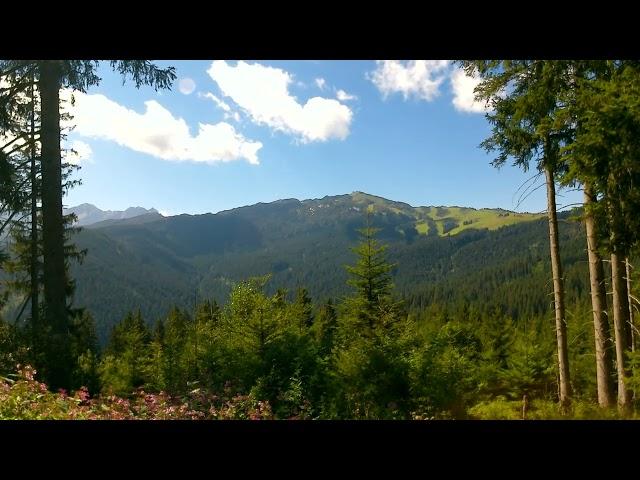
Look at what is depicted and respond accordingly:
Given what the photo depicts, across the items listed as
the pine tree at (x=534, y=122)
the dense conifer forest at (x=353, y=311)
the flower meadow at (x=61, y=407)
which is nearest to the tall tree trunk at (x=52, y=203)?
the dense conifer forest at (x=353, y=311)

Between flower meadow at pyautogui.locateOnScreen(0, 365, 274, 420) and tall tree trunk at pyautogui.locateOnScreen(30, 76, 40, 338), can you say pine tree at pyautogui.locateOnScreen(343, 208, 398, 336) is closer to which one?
flower meadow at pyautogui.locateOnScreen(0, 365, 274, 420)

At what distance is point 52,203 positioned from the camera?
934cm

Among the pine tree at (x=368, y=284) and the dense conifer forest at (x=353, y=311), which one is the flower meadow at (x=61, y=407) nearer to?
the dense conifer forest at (x=353, y=311)

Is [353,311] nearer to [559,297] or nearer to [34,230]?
[559,297]

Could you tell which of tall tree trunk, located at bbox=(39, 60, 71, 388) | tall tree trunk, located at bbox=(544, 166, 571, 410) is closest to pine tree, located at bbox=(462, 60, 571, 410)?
tall tree trunk, located at bbox=(544, 166, 571, 410)

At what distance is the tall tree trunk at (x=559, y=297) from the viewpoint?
10.8 meters

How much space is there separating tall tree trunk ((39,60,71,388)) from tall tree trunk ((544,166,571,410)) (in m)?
11.2

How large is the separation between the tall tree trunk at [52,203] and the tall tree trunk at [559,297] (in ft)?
36.6
